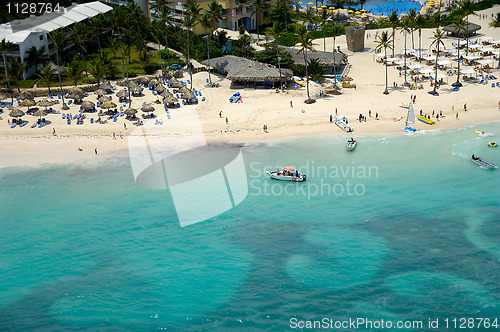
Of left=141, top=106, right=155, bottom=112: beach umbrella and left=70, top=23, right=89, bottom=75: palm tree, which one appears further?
left=70, top=23, right=89, bottom=75: palm tree

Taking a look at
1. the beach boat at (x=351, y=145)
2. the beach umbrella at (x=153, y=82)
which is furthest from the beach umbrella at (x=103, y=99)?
the beach boat at (x=351, y=145)

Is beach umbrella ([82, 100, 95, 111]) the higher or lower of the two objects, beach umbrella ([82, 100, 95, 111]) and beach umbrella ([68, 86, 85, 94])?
the lower

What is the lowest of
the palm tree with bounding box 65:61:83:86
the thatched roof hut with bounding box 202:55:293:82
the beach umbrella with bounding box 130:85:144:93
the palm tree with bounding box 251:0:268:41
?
the beach umbrella with bounding box 130:85:144:93

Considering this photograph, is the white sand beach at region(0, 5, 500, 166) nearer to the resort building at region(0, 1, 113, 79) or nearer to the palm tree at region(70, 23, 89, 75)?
the resort building at region(0, 1, 113, 79)

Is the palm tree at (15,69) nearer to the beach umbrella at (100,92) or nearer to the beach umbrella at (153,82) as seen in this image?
the beach umbrella at (100,92)

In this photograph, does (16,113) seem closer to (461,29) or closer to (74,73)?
(74,73)

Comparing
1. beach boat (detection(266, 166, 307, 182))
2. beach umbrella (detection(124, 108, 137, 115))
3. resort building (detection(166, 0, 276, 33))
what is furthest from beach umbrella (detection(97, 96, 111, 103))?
resort building (detection(166, 0, 276, 33))
